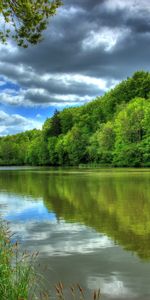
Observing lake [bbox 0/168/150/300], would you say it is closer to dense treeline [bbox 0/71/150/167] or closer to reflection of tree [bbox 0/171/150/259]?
reflection of tree [bbox 0/171/150/259]

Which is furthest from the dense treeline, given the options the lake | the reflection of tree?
the lake

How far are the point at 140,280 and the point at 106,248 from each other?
2864 mm

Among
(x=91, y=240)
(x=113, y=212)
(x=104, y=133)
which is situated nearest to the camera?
(x=91, y=240)

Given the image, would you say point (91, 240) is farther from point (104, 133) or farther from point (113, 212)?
point (104, 133)

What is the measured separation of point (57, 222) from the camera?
15.8 metres

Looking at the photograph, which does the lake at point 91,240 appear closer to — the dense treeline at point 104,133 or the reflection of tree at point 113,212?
the reflection of tree at point 113,212

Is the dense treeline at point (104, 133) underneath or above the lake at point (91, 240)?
above

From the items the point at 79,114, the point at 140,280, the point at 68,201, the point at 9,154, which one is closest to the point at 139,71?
the point at 79,114

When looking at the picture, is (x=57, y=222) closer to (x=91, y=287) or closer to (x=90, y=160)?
(x=91, y=287)

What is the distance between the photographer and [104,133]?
91.6 m

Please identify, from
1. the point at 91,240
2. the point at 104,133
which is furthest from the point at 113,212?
the point at 104,133

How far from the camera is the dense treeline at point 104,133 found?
3194 inches

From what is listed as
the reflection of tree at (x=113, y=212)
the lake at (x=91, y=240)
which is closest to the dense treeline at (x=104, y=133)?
the reflection of tree at (x=113, y=212)

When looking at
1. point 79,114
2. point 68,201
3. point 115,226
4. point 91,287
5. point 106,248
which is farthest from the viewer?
point 79,114
